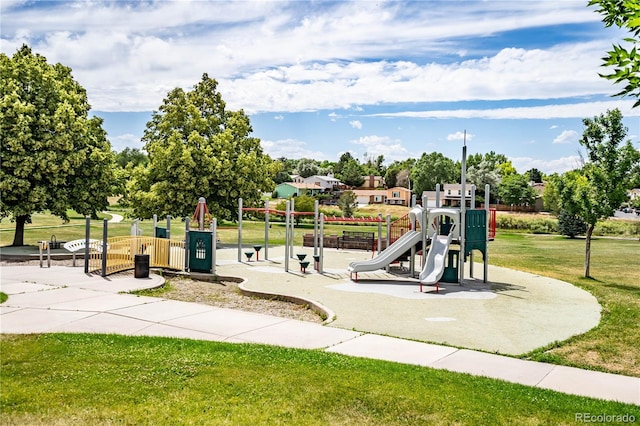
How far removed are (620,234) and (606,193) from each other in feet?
131

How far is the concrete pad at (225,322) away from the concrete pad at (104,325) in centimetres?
78

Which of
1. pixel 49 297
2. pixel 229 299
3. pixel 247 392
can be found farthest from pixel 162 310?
pixel 247 392

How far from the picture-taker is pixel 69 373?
8523 millimetres

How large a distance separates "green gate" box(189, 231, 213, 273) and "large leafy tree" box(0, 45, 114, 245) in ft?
32.0

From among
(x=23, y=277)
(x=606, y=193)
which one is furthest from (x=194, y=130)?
(x=606, y=193)

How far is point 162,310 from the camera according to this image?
13.9 metres

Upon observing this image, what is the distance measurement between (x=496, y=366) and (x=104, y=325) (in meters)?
7.86

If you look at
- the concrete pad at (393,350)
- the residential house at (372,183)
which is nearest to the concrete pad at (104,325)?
the concrete pad at (393,350)

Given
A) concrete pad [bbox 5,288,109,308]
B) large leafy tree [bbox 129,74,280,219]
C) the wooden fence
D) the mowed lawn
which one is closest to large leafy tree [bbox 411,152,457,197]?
the mowed lawn

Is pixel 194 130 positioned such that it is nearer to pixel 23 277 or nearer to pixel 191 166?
pixel 191 166

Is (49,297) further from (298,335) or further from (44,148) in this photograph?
(44,148)

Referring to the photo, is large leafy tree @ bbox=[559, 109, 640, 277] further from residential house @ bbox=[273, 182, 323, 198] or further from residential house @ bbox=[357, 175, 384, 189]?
residential house @ bbox=[357, 175, 384, 189]

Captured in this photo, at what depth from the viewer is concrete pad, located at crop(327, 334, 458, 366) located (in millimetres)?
10133

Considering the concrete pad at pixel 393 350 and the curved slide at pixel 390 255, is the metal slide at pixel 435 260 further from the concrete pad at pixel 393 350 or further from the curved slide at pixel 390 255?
the concrete pad at pixel 393 350
